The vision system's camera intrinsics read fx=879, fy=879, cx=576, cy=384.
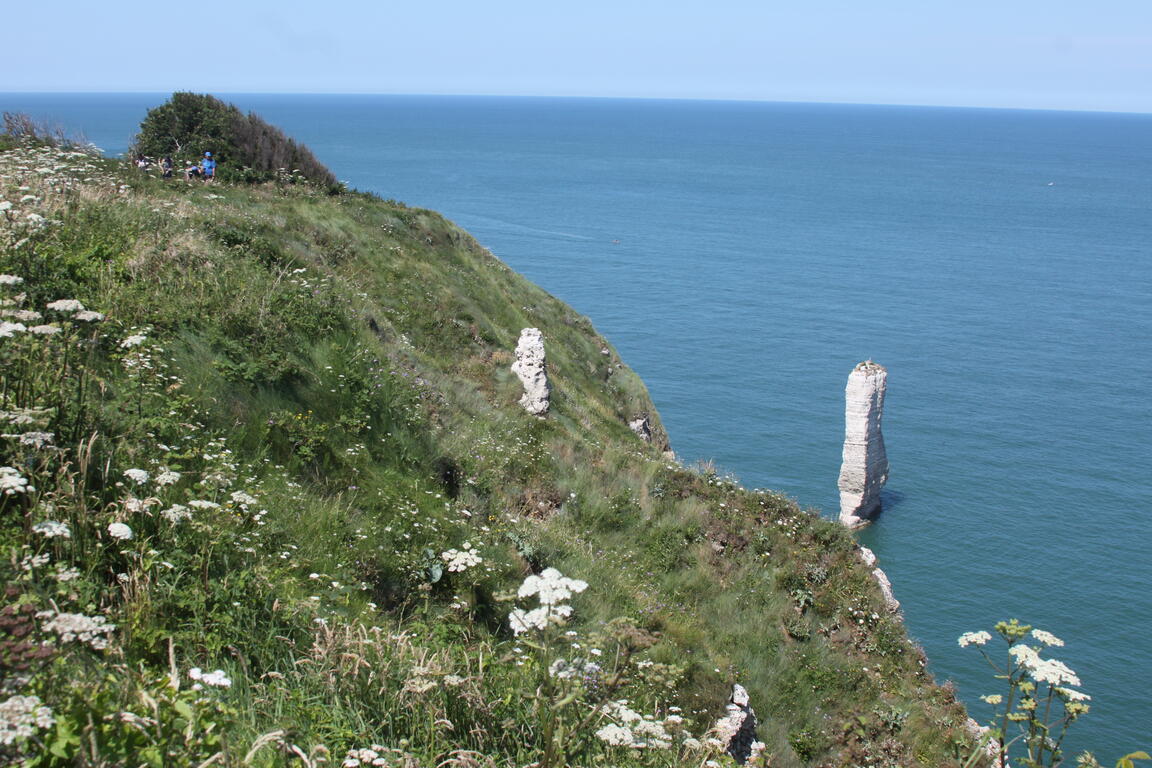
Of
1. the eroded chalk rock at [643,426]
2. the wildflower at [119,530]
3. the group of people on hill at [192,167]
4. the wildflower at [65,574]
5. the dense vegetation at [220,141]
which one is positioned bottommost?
the eroded chalk rock at [643,426]

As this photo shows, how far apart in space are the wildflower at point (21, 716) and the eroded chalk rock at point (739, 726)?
22.3 feet

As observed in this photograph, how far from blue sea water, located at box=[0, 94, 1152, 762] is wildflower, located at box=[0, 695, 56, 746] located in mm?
24716

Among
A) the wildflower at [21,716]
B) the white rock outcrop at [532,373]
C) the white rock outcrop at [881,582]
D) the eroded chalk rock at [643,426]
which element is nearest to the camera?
the wildflower at [21,716]

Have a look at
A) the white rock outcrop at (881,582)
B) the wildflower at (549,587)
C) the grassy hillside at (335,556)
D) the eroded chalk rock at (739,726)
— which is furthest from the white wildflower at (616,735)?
the white rock outcrop at (881,582)

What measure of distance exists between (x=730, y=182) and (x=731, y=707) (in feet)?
516

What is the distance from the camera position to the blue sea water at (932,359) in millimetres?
32812

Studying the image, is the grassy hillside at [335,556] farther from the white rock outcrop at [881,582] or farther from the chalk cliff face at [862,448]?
the chalk cliff face at [862,448]

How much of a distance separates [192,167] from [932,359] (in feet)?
165

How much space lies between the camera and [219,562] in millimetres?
5887

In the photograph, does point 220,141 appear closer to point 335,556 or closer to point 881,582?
point 881,582

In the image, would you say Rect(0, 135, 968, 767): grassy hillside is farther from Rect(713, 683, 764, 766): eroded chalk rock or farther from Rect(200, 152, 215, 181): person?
Rect(200, 152, 215, 181): person

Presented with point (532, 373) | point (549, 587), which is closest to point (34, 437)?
point (549, 587)

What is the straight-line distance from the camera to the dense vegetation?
1129 inches

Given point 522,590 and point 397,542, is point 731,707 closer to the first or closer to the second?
point 397,542
